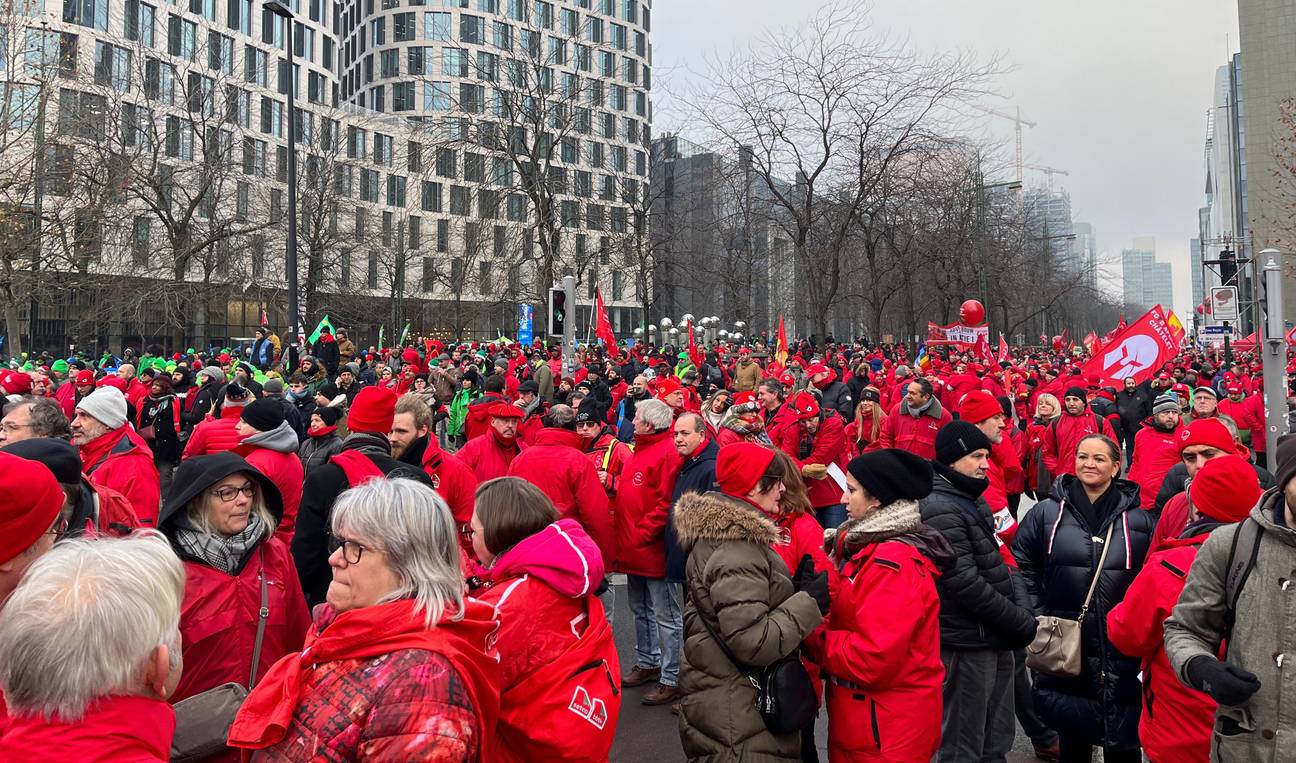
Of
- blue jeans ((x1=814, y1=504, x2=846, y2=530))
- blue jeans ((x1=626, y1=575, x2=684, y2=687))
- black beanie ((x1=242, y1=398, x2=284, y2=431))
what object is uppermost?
black beanie ((x1=242, y1=398, x2=284, y2=431))

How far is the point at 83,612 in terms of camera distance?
182cm

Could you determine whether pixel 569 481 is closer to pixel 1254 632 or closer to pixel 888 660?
pixel 888 660

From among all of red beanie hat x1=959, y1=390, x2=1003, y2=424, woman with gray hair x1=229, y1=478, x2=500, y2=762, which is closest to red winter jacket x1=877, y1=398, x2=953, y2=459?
red beanie hat x1=959, y1=390, x2=1003, y2=424

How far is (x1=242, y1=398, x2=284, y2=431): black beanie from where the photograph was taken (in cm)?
486

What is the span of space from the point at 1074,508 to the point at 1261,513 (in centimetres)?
156

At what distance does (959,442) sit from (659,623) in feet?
8.64

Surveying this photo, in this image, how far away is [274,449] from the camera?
16.3 feet

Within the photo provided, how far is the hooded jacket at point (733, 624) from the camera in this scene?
10.7ft

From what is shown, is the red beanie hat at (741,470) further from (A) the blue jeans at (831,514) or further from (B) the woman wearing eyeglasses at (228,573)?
(A) the blue jeans at (831,514)

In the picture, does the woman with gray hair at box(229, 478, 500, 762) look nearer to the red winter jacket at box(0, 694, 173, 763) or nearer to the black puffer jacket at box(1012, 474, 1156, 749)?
the red winter jacket at box(0, 694, 173, 763)

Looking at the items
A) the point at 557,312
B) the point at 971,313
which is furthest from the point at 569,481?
the point at 971,313

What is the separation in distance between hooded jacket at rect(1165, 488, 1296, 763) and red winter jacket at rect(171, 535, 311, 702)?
10.1 ft

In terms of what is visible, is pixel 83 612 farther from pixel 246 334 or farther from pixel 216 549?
pixel 246 334

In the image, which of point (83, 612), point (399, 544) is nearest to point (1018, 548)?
point (399, 544)
